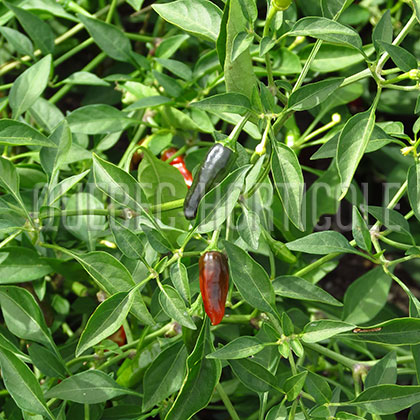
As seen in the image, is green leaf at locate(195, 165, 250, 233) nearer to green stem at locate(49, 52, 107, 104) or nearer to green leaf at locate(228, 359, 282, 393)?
green leaf at locate(228, 359, 282, 393)

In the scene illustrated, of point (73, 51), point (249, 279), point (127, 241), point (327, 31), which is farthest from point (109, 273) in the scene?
point (73, 51)

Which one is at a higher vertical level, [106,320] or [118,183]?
[118,183]

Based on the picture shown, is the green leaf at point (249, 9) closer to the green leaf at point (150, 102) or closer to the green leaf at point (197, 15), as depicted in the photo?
the green leaf at point (197, 15)

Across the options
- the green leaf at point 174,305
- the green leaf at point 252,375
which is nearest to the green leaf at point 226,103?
the green leaf at point 174,305

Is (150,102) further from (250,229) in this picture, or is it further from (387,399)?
(387,399)

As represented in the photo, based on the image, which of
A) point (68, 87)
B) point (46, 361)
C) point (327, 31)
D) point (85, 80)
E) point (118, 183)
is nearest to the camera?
point (327, 31)

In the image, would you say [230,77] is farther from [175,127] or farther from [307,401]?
[307,401]
